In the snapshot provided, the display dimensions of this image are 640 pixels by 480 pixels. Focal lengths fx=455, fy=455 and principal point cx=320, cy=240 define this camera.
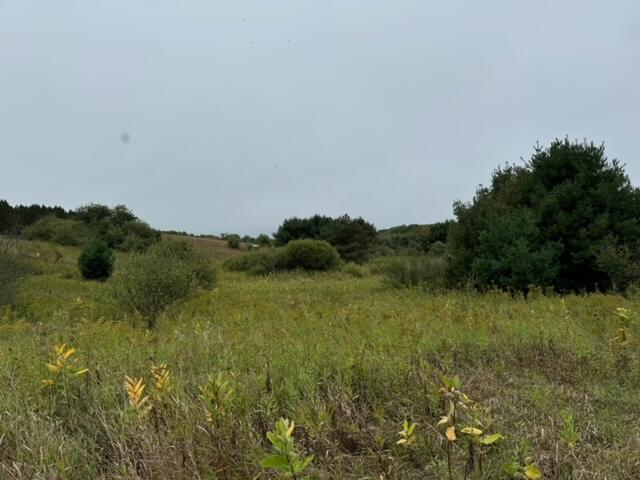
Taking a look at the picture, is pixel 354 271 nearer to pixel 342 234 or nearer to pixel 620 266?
pixel 342 234

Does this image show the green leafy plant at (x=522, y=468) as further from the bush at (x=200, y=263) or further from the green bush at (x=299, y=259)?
the green bush at (x=299, y=259)

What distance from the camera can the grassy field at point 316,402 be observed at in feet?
7.00

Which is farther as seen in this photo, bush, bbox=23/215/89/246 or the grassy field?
bush, bbox=23/215/89/246

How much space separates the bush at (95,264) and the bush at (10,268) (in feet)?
21.0

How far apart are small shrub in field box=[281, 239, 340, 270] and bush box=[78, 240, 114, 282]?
37.2 feet

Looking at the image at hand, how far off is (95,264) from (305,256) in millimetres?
12715

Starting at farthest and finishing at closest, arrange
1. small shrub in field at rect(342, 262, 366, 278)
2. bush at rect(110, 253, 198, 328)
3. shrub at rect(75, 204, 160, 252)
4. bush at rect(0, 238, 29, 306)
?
shrub at rect(75, 204, 160, 252), small shrub in field at rect(342, 262, 366, 278), bush at rect(0, 238, 29, 306), bush at rect(110, 253, 198, 328)

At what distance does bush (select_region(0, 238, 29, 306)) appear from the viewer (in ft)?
36.7

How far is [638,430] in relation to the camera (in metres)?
2.52

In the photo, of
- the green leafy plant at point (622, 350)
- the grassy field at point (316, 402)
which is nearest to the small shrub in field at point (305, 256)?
the grassy field at point (316, 402)

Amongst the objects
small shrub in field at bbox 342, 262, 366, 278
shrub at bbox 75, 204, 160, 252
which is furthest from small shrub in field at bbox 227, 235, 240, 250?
small shrub in field at bbox 342, 262, 366, 278

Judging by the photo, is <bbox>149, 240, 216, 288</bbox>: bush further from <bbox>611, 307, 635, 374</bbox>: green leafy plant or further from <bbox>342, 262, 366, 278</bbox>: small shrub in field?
<bbox>611, 307, 635, 374</bbox>: green leafy plant

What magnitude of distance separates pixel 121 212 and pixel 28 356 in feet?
135

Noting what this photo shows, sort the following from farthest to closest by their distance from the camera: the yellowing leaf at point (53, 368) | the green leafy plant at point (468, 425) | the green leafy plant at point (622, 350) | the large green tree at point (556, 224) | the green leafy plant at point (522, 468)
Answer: the large green tree at point (556, 224), the green leafy plant at point (622, 350), the yellowing leaf at point (53, 368), the green leafy plant at point (468, 425), the green leafy plant at point (522, 468)
